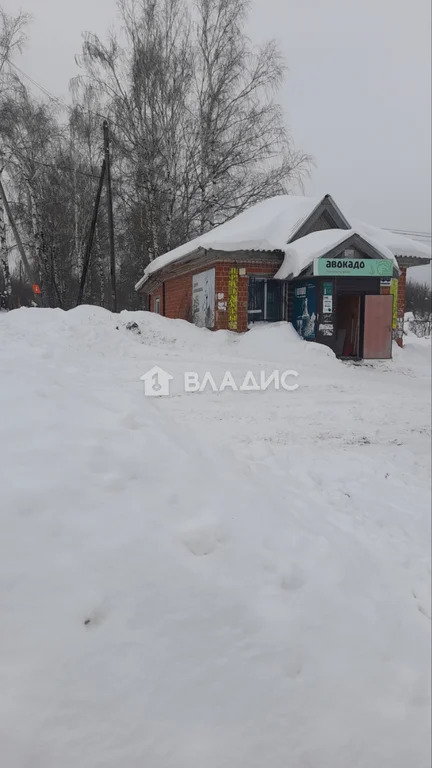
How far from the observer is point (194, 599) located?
1.83 m

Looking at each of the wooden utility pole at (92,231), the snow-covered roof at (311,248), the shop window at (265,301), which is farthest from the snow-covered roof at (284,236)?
the wooden utility pole at (92,231)

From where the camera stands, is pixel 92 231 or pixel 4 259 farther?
pixel 92 231

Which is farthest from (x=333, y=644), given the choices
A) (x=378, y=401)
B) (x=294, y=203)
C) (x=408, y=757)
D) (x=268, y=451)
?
(x=294, y=203)

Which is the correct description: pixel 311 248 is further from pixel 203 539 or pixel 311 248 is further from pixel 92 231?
pixel 203 539

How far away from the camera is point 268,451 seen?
401 cm

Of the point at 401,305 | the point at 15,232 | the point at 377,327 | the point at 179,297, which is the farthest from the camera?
the point at 179,297

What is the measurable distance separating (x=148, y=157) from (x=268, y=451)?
43.0 feet

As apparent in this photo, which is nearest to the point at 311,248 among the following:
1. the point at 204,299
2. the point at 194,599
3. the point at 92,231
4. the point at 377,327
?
the point at 377,327

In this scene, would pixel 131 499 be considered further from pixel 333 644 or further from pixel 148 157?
pixel 148 157

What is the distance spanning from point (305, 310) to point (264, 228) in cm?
213

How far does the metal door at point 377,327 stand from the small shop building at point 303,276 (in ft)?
0.07

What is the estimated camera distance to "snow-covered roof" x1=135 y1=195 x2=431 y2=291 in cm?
994

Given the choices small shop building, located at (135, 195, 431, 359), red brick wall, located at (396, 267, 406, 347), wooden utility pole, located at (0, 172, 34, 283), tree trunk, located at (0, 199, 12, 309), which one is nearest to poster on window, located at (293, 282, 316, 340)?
small shop building, located at (135, 195, 431, 359)

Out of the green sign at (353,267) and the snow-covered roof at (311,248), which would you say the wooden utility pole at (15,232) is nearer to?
the snow-covered roof at (311,248)
